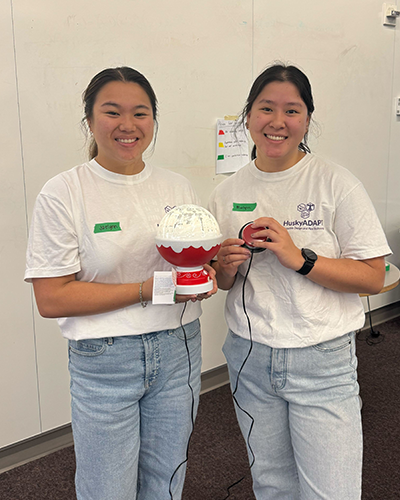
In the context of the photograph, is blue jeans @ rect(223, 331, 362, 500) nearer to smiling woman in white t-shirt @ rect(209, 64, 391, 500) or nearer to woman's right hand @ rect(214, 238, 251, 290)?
smiling woman in white t-shirt @ rect(209, 64, 391, 500)

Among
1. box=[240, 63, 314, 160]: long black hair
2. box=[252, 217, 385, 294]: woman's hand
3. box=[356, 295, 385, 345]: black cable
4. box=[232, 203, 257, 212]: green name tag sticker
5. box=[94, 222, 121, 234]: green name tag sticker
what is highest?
box=[240, 63, 314, 160]: long black hair

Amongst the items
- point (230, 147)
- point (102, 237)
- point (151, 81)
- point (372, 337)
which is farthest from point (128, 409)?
point (372, 337)

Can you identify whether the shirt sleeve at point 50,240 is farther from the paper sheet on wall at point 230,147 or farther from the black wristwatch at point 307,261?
the paper sheet on wall at point 230,147

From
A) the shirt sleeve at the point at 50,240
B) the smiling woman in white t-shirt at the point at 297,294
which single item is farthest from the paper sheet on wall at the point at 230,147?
the shirt sleeve at the point at 50,240

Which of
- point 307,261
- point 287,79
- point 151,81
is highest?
point 151,81

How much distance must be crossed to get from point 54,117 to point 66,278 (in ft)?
3.98

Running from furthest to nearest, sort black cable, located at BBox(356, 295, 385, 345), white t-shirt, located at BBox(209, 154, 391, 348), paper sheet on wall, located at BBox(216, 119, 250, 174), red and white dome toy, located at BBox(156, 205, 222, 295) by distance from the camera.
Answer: black cable, located at BBox(356, 295, 385, 345) < paper sheet on wall, located at BBox(216, 119, 250, 174) < white t-shirt, located at BBox(209, 154, 391, 348) < red and white dome toy, located at BBox(156, 205, 222, 295)

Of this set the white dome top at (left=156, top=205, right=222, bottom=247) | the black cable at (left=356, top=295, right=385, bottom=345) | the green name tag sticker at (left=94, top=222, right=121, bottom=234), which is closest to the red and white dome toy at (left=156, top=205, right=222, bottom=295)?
the white dome top at (left=156, top=205, right=222, bottom=247)

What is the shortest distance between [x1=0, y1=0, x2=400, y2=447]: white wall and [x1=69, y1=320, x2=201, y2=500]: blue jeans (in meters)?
1.08

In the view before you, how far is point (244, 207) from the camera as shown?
133cm

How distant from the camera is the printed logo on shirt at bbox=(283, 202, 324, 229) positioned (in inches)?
49.1

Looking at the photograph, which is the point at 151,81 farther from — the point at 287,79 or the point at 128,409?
the point at 128,409

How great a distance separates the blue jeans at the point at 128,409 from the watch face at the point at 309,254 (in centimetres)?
39

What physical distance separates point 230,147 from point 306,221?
1.66 m
